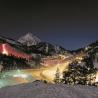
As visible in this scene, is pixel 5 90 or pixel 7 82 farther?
pixel 7 82

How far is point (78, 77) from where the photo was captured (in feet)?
338

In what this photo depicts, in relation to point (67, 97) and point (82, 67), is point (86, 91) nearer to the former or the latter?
point (67, 97)

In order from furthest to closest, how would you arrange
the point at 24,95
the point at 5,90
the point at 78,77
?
the point at 78,77
the point at 5,90
the point at 24,95

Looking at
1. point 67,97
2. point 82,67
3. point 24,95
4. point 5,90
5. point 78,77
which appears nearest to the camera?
point 67,97

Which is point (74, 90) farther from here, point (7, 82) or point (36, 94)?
point (7, 82)

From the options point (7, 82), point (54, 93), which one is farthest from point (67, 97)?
point (7, 82)

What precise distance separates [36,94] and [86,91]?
161 inches

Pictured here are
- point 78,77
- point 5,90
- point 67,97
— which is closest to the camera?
point 67,97

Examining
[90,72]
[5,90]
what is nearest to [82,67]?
[90,72]

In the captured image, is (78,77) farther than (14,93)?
Yes

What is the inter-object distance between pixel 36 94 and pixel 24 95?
101cm

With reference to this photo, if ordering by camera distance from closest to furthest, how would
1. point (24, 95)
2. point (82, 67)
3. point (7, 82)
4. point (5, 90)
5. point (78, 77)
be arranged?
point (24, 95) < point (5, 90) < point (78, 77) < point (82, 67) < point (7, 82)

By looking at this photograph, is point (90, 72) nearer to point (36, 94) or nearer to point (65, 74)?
point (65, 74)

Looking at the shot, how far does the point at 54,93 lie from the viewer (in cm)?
2591
